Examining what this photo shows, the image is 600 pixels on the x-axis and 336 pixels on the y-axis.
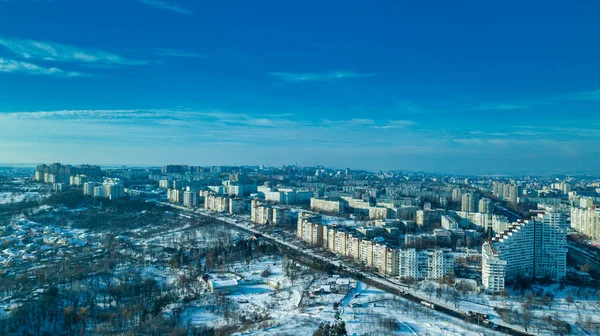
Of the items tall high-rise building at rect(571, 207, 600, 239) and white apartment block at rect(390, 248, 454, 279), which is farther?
tall high-rise building at rect(571, 207, 600, 239)

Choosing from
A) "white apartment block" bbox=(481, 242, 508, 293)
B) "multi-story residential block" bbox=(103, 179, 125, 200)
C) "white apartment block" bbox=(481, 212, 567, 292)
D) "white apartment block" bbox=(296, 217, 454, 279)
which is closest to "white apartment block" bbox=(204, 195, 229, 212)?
"multi-story residential block" bbox=(103, 179, 125, 200)

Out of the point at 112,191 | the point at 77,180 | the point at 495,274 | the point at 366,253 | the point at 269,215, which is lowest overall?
the point at 366,253

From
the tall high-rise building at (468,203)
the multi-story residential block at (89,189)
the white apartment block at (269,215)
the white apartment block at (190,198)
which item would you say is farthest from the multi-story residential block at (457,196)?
the multi-story residential block at (89,189)

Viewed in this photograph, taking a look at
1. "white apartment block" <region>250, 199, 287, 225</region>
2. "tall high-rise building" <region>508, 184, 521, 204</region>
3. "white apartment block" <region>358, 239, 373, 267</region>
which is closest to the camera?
"white apartment block" <region>358, 239, 373, 267</region>

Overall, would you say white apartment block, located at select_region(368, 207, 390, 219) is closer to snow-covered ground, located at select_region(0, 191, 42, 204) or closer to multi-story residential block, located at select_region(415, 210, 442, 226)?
multi-story residential block, located at select_region(415, 210, 442, 226)

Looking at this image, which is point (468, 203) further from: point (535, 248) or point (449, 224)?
point (535, 248)

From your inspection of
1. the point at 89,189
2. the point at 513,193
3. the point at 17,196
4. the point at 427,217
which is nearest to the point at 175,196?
the point at 89,189

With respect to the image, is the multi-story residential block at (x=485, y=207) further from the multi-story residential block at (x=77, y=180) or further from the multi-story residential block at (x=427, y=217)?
the multi-story residential block at (x=77, y=180)

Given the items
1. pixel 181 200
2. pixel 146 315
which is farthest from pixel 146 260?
pixel 181 200
